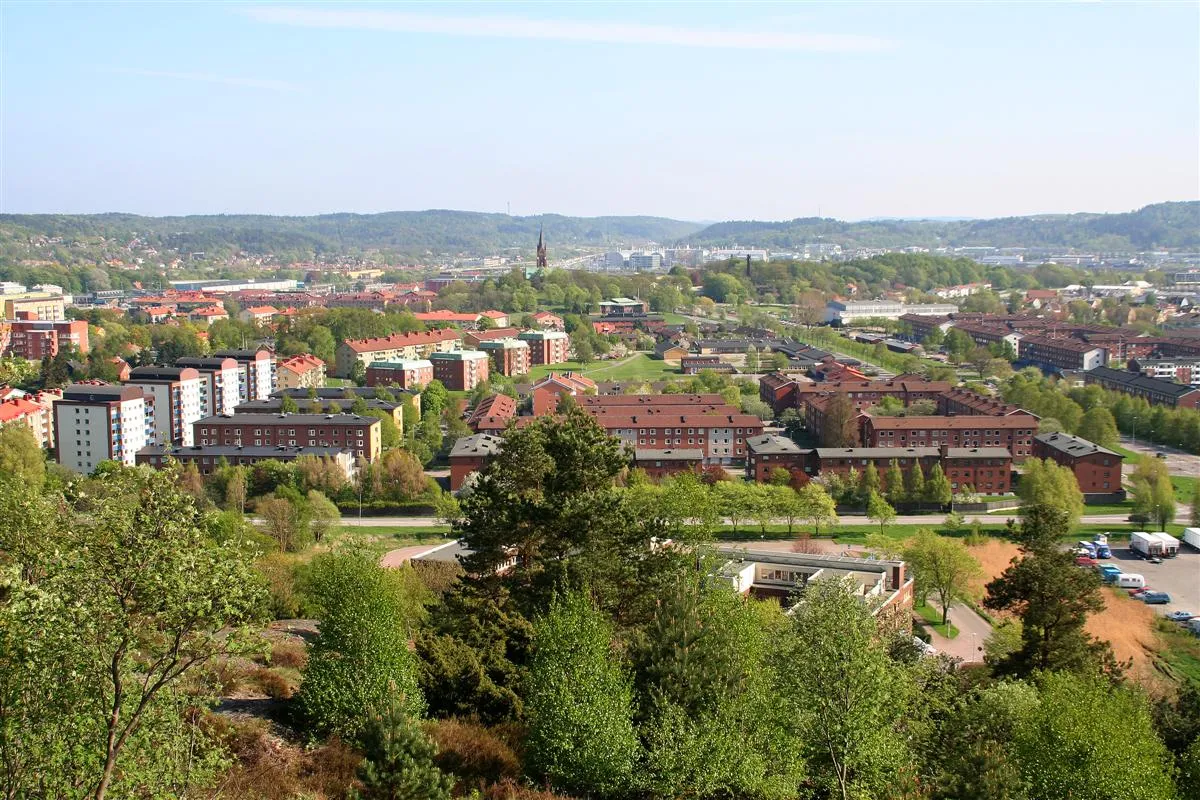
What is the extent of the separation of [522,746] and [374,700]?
77 centimetres

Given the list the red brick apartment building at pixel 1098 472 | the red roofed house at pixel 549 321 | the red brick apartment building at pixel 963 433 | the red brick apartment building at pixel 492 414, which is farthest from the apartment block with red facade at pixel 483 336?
the red brick apartment building at pixel 1098 472

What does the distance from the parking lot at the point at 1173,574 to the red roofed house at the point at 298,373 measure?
17868 millimetres

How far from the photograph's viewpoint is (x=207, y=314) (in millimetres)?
41906

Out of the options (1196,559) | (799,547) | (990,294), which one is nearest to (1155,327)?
(990,294)

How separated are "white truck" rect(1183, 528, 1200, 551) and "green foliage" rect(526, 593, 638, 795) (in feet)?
43.7

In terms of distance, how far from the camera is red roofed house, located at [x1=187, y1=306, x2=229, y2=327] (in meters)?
39.9

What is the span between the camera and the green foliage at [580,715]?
5012 millimetres

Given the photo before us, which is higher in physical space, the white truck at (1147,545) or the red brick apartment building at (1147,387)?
the red brick apartment building at (1147,387)

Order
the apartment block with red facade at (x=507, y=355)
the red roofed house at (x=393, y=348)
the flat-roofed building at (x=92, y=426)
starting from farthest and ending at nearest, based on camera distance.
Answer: the apartment block with red facade at (x=507, y=355) → the red roofed house at (x=393, y=348) → the flat-roofed building at (x=92, y=426)

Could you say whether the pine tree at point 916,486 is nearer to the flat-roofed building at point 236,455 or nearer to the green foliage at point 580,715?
the flat-roofed building at point 236,455

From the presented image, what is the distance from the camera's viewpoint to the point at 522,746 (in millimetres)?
5582

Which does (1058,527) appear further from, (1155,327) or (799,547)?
(1155,327)

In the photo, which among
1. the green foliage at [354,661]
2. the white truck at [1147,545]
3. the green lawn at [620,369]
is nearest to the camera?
the green foliage at [354,661]

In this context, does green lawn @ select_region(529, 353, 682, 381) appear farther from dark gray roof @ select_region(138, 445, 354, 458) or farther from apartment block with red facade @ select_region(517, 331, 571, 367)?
dark gray roof @ select_region(138, 445, 354, 458)
